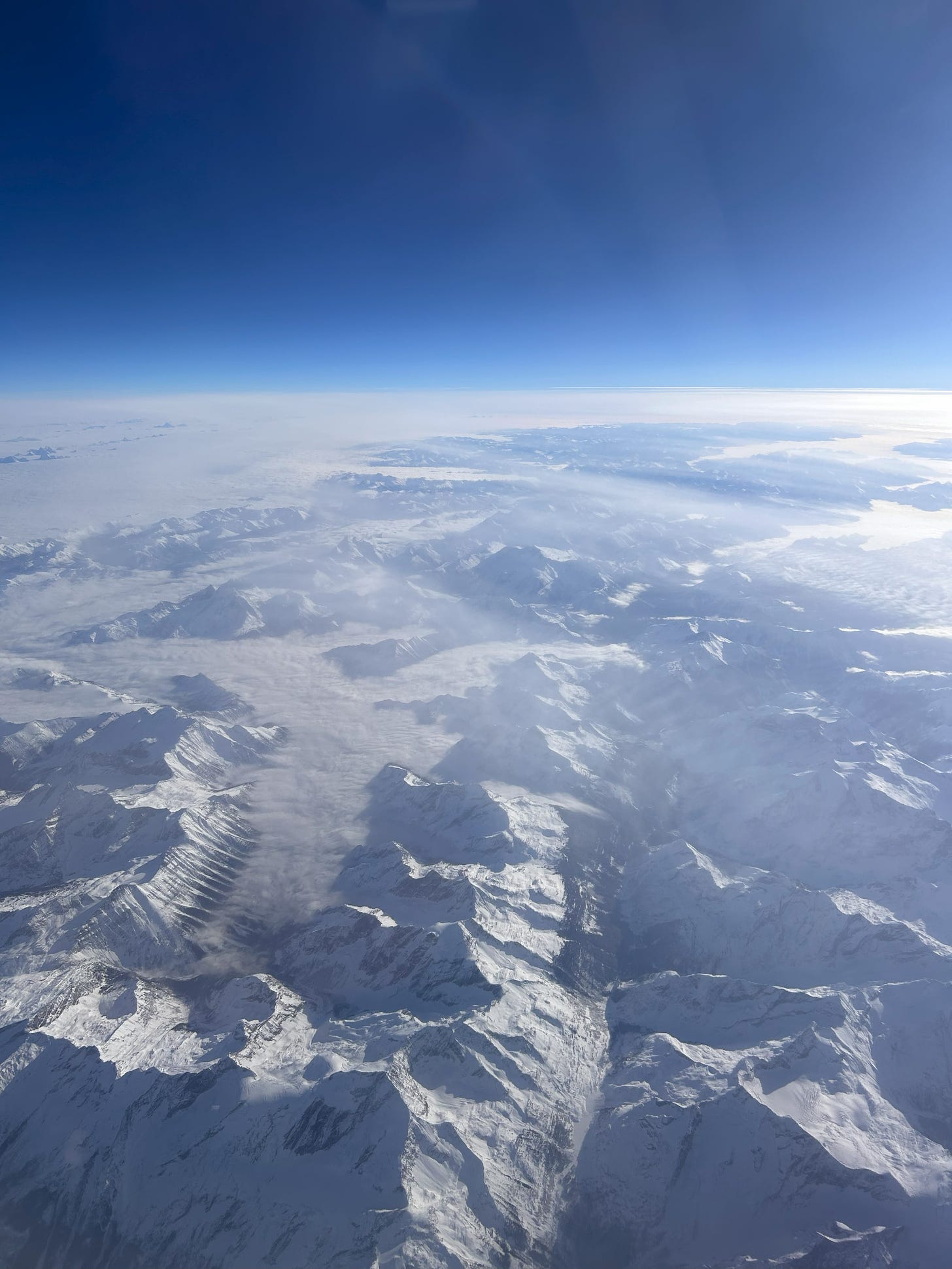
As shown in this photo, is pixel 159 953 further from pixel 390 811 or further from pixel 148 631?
pixel 148 631

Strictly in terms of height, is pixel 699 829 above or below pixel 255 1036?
below

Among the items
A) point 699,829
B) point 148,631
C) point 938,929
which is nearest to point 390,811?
point 699,829

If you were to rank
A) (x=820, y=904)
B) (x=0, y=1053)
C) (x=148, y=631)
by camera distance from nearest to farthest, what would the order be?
(x=0, y=1053), (x=820, y=904), (x=148, y=631)

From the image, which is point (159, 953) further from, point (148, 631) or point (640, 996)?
point (148, 631)

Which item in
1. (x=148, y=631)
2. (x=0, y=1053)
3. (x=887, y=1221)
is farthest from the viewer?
(x=148, y=631)

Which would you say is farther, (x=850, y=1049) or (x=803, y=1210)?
(x=850, y=1049)

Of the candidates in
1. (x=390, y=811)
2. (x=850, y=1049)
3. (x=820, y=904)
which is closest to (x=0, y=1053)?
(x=390, y=811)
